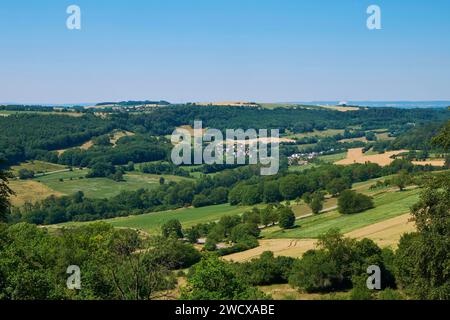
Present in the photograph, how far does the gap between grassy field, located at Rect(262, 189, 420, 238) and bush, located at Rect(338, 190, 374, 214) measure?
101 cm

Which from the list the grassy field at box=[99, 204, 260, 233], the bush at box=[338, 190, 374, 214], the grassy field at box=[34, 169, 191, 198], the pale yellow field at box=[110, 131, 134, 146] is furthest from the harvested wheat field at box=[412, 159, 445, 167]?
the pale yellow field at box=[110, 131, 134, 146]

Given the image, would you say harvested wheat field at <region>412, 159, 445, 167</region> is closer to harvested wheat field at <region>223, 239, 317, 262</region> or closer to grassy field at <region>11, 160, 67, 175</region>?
harvested wheat field at <region>223, 239, 317, 262</region>

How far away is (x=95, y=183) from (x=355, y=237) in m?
86.5

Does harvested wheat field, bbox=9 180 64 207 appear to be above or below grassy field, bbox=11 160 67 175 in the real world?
below

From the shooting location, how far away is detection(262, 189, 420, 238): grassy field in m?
62.7

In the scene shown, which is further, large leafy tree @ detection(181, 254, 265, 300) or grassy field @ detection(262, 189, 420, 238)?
grassy field @ detection(262, 189, 420, 238)

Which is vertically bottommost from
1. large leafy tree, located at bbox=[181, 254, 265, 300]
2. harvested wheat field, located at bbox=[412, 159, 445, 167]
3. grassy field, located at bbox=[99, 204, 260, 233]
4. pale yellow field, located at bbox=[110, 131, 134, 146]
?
grassy field, located at bbox=[99, 204, 260, 233]

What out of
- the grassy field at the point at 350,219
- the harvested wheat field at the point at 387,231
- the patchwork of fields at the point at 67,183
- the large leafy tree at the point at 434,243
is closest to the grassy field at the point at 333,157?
the patchwork of fields at the point at 67,183

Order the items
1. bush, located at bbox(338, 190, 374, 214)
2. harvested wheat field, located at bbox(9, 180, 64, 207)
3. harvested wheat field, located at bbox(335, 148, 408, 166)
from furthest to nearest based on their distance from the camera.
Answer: harvested wheat field, located at bbox(335, 148, 408, 166)
harvested wheat field, located at bbox(9, 180, 64, 207)
bush, located at bbox(338, 190, 374, 214)

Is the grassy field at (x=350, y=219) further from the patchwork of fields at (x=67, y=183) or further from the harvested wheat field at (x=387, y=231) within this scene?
the patchwork of fields at (x=67, y=183)

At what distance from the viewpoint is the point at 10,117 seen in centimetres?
17738

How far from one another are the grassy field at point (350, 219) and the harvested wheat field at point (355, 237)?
7.46 feet

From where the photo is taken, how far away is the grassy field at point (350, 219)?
62719mm
